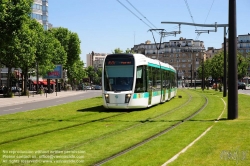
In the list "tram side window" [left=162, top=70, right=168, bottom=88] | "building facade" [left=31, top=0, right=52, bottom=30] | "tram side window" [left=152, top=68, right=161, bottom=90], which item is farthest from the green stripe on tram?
"building facade" [left=31, top=0, right=52, bottom=30]

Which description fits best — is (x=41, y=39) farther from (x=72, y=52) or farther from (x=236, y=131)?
(x=236, y=131)

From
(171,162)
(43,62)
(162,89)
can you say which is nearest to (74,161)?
(171,162)

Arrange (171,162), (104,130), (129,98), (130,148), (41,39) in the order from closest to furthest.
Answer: (171,162)
(130,148)
(104,130)
(129,98)
(41,39)

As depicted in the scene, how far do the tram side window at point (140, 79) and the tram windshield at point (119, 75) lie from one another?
1.36 feet

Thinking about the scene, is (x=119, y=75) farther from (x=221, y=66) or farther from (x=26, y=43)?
(x=221, y=66)

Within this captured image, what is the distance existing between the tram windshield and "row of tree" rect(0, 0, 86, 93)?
18.9m

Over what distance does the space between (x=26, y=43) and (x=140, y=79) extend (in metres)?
36.0

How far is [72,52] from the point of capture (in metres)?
97.8

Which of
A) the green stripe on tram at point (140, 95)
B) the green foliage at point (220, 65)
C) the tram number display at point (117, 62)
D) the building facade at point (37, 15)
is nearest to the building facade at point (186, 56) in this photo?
the building facade at point (37, 15)

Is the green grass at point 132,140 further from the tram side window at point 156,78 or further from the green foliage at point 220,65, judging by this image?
the green foliage at point 220,65

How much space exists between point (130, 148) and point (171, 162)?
2.24 metres

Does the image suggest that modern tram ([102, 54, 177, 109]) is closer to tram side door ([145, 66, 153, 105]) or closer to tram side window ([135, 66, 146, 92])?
tram side window ([135, 66, 146, 92])

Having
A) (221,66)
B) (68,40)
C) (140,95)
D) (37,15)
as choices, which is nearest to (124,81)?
(140,95)

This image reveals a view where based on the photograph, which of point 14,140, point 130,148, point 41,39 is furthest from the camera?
point 41,39
